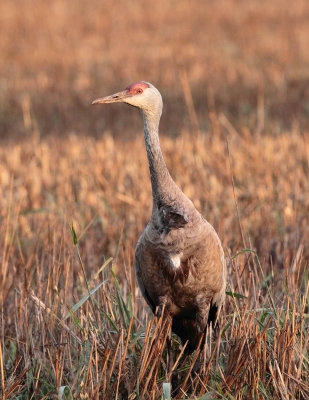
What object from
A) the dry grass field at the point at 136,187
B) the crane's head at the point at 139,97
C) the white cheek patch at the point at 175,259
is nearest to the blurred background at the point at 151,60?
the dry grass field at the point at 136,187

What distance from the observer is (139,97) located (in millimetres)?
2979

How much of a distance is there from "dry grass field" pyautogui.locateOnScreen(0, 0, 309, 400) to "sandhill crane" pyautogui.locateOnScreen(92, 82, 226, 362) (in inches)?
7.7

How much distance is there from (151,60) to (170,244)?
42.8ft

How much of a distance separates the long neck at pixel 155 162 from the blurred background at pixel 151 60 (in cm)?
741

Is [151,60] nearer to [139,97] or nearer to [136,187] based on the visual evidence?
[136,187]

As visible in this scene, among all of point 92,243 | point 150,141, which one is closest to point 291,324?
point 150,141

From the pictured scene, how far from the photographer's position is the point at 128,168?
7.68 metres

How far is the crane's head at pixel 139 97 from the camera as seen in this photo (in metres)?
2.97

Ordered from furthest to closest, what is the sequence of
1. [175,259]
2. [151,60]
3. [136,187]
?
1. [151,60]
2. [136,187]
3. [175,259]

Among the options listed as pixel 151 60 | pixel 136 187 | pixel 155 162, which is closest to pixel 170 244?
pixel 155 162

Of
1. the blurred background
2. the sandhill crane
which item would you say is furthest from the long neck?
the blurred background

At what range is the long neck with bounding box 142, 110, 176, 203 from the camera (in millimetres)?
2979

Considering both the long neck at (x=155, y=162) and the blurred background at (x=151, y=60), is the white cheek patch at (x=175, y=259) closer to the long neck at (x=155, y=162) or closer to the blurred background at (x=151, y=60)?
the long neck at (x=155, y=162)

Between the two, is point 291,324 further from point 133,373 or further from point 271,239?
point 271,239
